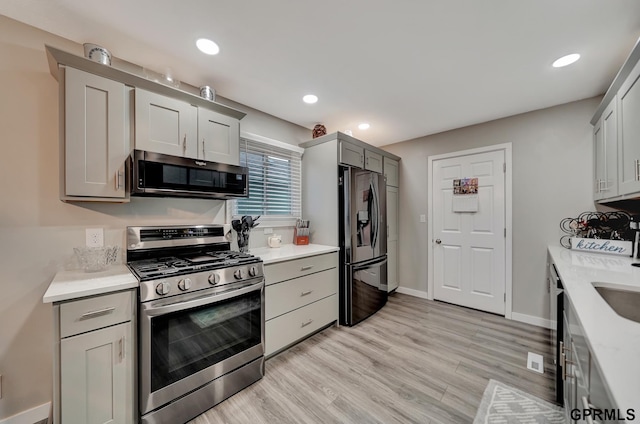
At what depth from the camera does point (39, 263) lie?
1.61 metres

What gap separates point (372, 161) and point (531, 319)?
2.67 metres

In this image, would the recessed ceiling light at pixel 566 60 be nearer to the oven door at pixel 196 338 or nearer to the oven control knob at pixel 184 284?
the oven door at pixel 196 338

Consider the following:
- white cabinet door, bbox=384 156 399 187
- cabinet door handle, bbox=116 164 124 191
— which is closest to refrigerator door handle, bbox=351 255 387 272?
white cabinet door, bbox=384 156 399 187

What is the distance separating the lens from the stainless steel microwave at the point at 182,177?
167 centimetres

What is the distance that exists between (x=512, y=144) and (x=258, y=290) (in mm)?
3344

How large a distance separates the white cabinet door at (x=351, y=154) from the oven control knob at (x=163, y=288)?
6.90ft

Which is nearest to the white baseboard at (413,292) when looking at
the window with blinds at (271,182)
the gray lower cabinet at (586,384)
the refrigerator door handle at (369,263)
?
the refrigerator door handle at (369,263)

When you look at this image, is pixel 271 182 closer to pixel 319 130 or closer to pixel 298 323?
pixel 319 130

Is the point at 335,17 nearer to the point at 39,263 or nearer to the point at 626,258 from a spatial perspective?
the point at 39,263

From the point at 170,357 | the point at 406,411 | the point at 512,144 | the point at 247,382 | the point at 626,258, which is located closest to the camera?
the point at 170,357

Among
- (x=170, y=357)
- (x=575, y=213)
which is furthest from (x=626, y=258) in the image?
(x=170, y=357)

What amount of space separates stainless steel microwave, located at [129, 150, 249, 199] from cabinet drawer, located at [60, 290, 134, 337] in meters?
0.70

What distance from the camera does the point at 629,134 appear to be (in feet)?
5.38

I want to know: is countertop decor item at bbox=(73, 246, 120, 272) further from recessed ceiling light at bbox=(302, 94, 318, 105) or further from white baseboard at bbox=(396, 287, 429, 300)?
white baseboard at bbox=(396, 287, 429, 300)
